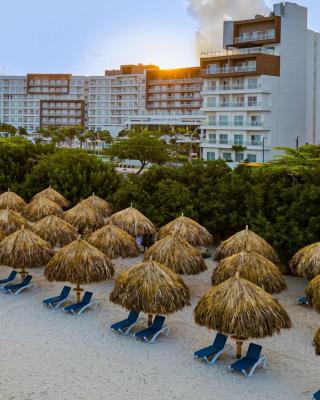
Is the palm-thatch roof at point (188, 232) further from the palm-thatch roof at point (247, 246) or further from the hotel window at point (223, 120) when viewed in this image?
the hotel window at point (223, 120)

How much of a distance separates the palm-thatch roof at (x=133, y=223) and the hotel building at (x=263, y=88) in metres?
32.1

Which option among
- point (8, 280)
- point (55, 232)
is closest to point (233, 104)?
point (55, 232)

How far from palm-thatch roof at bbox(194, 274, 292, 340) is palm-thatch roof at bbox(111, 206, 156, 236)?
9320 millimetres

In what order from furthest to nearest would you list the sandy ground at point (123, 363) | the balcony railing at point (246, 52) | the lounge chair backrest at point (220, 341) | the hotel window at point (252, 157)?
1. the balcony railing at point (246, 52)
2. the hotel window at point (252, 157)
3. the lounge chair backrest at point (220, 341)
4. the sandy ground at point (123, 363)

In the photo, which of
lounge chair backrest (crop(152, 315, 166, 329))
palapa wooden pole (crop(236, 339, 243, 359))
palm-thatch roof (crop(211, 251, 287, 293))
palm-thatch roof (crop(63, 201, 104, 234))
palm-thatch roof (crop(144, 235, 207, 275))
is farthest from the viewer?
palm-thatch roof (crop(63, 201, 104, 234))

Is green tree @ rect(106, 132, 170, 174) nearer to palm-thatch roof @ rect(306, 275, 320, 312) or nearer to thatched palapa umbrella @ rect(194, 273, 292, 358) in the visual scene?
palm-thatch roof @ rect(306, 275, 320, 312)

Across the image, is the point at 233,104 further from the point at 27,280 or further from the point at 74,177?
the point at 27,280

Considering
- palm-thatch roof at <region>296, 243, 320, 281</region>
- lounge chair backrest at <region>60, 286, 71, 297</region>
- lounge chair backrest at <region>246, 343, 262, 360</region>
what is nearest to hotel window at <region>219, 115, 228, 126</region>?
palm-thatch roof at <region>296, 243, 320, 281</region>

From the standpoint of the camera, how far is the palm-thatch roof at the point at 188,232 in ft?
63.9

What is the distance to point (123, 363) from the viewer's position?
1204 centimetres

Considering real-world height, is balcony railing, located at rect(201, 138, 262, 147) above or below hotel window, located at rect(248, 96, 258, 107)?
below

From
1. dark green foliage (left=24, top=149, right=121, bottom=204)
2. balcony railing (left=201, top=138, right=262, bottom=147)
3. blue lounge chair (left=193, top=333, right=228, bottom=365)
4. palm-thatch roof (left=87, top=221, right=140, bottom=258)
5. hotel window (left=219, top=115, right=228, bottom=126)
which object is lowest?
blue lounge chair (left=193, top=333, right=228, bottom=365)

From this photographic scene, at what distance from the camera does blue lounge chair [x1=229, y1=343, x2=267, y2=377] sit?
1159cm

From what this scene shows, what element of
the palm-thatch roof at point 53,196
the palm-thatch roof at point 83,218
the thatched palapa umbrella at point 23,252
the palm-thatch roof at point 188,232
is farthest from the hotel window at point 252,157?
the thatched palapa umbrella at point 23,252
